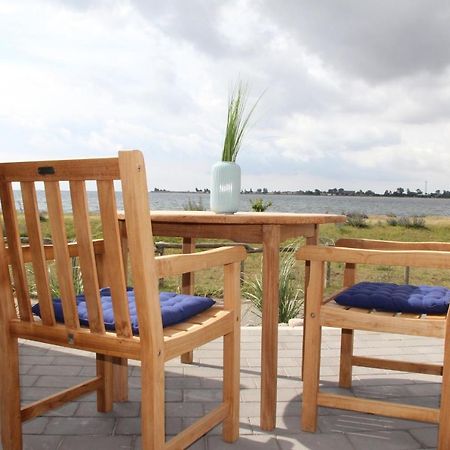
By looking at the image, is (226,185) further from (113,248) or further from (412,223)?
(412,223)

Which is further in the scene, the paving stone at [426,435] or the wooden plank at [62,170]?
the paving stone at [426,435]

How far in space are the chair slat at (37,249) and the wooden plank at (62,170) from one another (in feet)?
0.13

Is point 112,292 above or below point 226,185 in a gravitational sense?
below

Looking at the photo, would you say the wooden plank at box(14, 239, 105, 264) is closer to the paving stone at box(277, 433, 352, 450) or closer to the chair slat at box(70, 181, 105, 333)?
the chair slat at box(70, 181, 105, 333)

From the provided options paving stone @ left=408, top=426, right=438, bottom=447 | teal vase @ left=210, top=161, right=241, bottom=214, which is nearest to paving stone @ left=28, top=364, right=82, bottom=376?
teal vase @ left=210, top=161, right=241, bottom=214

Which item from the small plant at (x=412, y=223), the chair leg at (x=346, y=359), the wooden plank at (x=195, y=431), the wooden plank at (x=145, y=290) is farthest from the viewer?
the small plant at (x=412, y=223)

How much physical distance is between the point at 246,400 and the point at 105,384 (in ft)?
2.20

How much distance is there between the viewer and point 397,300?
1851 mm

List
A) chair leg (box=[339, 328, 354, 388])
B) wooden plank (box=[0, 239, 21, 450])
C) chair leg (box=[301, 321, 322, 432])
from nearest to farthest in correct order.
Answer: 1. wooden plank (box=[0, 239, 21, 450])
2. chair leg (box=[301, 321, 322, 432])
3. chair leg (box=[339, 328, 354, 388])

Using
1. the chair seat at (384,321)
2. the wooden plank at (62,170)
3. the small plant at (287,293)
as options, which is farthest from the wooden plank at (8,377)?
the small plant at (287,293)

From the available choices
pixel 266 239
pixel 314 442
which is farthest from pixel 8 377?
pixel 314 442

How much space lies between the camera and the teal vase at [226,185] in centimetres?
228

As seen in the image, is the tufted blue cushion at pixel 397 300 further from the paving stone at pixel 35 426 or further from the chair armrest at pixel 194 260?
the paving stone at pixel 35 426

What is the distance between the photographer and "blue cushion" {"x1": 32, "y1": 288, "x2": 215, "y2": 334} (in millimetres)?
1459
